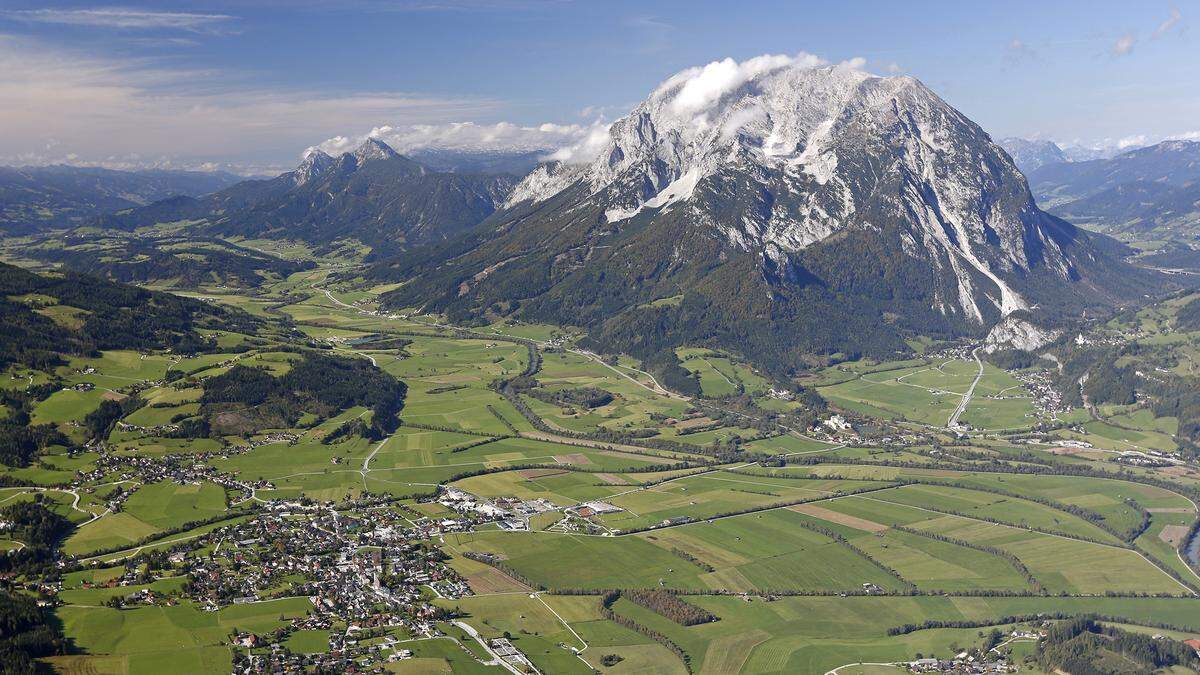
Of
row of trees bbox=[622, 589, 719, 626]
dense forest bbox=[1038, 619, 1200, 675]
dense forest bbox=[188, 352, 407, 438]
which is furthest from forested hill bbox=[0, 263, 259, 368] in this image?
dense forest bbox=[1038, 619, 1200, 675]

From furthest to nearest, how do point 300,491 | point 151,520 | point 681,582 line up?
point 300,491, point 151,520, point 681,582

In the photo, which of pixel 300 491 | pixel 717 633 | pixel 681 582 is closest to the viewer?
pixel 717 633

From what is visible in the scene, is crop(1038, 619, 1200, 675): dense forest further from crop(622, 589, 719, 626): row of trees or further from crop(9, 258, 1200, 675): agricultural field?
crop(622, 589, 719, 626): row of trees

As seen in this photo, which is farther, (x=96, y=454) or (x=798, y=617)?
(x=96, y=454)

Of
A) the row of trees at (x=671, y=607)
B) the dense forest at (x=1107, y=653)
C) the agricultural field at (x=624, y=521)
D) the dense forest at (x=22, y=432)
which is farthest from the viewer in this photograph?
the dense forest at (x=22, y=432)

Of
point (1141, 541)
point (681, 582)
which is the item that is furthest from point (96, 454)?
point (1141, 541)

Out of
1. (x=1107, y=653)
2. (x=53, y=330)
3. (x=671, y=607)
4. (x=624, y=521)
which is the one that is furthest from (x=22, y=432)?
(x=1107, y=653)

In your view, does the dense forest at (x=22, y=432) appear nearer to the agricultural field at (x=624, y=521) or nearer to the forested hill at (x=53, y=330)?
the agricultural field at (x=624, y=521)

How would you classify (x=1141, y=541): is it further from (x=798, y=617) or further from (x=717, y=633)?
(x=717, y=633)

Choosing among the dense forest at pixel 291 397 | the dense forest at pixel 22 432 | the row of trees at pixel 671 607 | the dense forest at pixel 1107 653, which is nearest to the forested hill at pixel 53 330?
the dense forest at pixel 22 432
